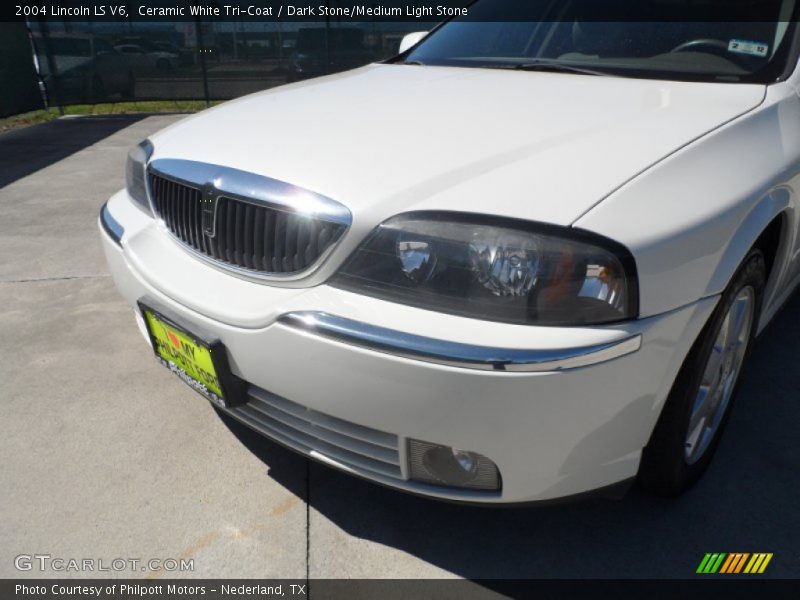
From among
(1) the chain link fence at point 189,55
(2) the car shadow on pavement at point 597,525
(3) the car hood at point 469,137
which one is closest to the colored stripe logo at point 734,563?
(2) the car shadow on pavement at point 597,525

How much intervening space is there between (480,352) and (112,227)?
1.43 m

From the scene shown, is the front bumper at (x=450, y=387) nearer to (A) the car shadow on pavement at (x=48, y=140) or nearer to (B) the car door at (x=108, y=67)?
(A) the car shadow on pavement at (x=48, y=140)

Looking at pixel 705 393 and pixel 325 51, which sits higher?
pixel 705 393

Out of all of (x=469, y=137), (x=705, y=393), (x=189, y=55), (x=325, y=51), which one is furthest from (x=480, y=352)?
(x=189, y=55)

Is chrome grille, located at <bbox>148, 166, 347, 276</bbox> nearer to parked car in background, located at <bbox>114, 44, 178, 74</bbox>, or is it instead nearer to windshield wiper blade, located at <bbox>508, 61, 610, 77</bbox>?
windshield wiper blade, located at <bbox>508, 61, 610, 77</bbox>

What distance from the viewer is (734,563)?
1.71 m

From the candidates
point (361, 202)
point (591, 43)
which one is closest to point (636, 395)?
point (361, 202)

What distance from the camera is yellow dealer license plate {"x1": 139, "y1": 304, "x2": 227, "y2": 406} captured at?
1650mm

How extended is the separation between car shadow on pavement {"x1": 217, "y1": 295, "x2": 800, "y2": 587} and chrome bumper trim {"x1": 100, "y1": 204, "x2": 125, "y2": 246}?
86 centimetres

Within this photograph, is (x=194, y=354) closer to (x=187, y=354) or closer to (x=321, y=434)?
(x=187, y=354)

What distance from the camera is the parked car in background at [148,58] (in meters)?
10.3

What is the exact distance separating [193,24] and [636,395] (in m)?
11.0

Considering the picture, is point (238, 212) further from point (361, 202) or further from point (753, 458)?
point (753, 458)

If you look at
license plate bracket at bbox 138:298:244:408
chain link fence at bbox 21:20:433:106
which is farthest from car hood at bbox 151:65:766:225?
chain link fence at bbox 21:20:433:106
